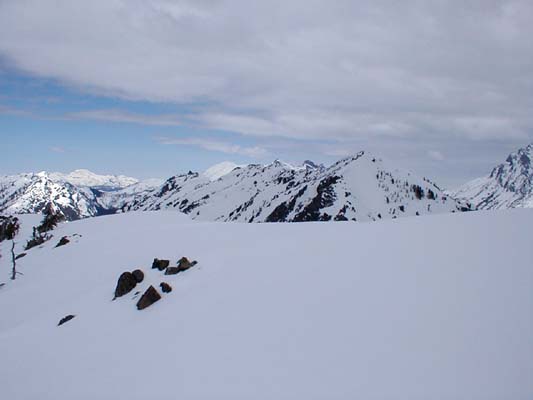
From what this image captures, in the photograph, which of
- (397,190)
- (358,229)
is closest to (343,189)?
(397,190)

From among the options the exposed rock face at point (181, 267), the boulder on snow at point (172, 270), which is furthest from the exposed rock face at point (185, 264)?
the boulder on snow at point (172, 270)

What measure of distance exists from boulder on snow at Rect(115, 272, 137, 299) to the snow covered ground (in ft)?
2.14

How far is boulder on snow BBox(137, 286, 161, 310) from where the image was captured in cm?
1234

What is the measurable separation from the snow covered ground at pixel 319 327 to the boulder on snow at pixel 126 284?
652 mm

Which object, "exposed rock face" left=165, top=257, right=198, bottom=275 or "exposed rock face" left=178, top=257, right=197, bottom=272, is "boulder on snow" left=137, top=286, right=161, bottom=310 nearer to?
"exposed rock face" left=165, top=257, right=198, bottom=275

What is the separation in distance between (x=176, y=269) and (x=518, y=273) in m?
12.8

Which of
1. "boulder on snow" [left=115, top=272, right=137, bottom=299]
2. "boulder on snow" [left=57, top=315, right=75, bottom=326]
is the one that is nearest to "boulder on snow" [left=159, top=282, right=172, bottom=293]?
"boulder on snow" [left=115, top=272, right=137, bottom=299]

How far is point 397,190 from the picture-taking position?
15712 cm

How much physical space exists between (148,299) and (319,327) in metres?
7.29

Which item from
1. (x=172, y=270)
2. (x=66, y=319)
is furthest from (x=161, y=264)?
(x=66, y=319)

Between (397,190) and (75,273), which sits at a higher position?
→ (397,190)

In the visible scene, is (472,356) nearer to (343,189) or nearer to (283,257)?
(283,257)

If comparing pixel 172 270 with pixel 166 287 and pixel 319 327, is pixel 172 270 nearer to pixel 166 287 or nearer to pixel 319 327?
pixel 166 287

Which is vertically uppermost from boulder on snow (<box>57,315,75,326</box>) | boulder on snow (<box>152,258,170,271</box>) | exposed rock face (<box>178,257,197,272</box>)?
exposed rock face (<box>178,257,197,272</box>)
